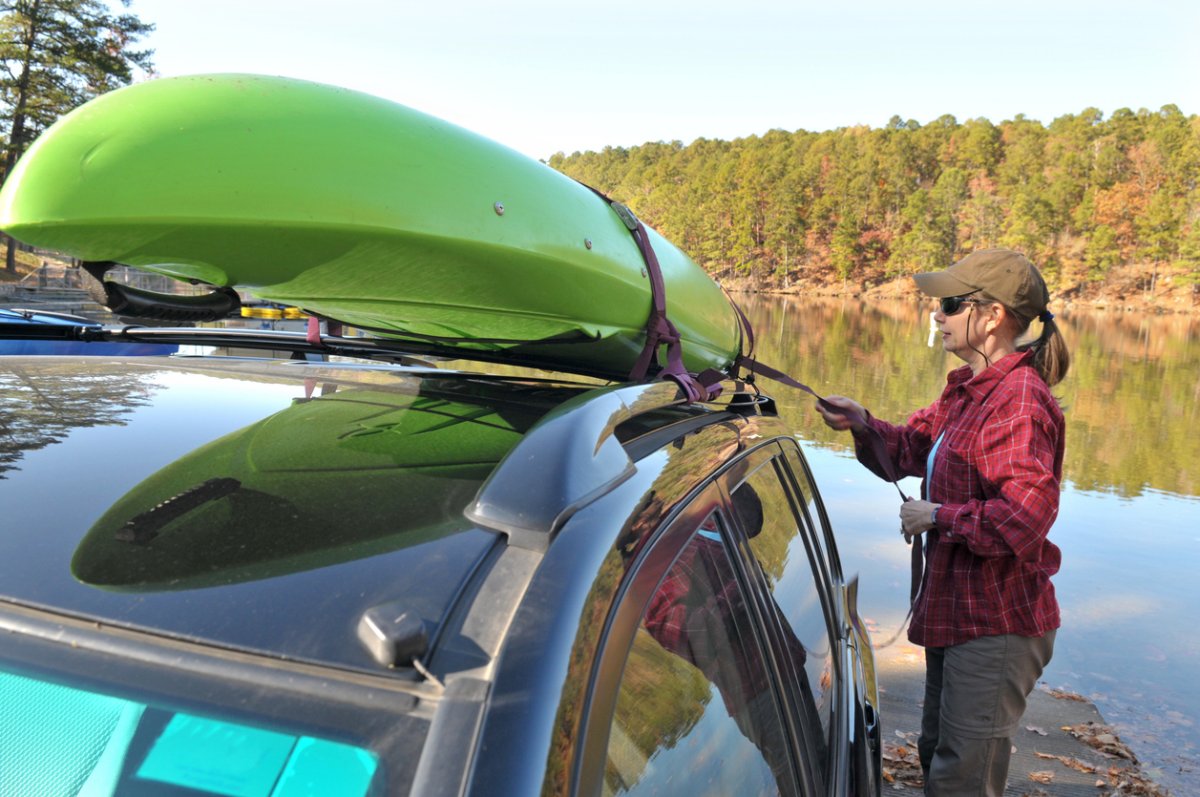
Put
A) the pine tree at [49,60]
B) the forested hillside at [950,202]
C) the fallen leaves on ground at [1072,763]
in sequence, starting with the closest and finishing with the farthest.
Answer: the fallen leaves on ground at [1072,763]
the pine tree at [49,60]
the forested hillside at [950,202]

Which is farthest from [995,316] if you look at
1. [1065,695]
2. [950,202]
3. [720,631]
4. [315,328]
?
[950,202]

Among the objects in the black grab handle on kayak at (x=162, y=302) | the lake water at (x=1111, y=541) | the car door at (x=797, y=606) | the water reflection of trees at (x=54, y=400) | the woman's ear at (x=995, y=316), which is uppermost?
the woman's ear at (x=995, y=316)

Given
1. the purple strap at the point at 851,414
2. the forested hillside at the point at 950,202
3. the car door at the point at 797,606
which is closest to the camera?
the car door at the point at 797,606

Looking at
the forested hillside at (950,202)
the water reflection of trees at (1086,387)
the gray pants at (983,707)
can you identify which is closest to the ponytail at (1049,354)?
the gray pants at (983,707)

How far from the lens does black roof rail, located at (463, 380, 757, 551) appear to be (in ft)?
3.25

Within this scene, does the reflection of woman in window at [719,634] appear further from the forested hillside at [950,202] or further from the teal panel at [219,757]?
the forested hillside at [950,202]

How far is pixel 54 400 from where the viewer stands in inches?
63.6

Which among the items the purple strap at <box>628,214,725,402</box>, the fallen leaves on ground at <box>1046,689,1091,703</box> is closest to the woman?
the purple strap at <box>628,214,725,402</box>

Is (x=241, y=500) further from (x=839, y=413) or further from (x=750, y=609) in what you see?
(x=839, y=413)

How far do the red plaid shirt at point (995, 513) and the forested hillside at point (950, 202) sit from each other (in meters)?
84.6

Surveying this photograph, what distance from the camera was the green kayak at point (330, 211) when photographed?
55.6 inches

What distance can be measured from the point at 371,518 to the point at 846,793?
4.13ft

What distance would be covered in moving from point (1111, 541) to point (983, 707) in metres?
7.49

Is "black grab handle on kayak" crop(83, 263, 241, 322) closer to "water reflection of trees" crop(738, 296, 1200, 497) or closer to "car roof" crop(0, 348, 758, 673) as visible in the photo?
"car roof" crop(0, 348, 758, 673)
